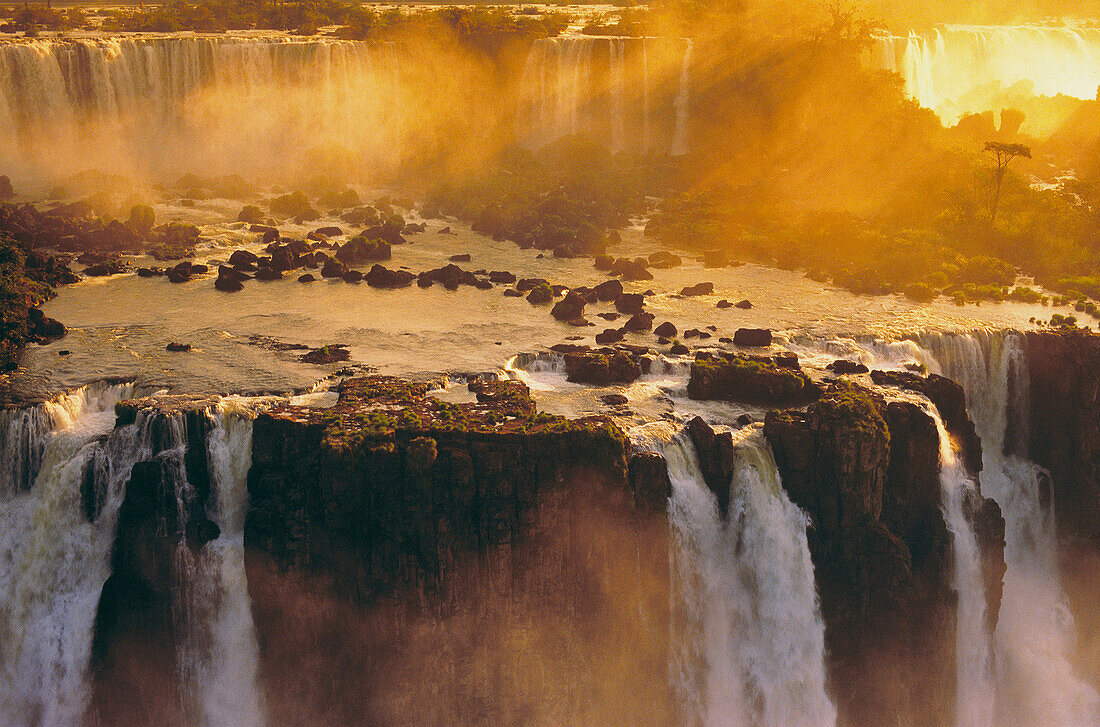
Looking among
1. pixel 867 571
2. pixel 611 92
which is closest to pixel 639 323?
pixel 867 571

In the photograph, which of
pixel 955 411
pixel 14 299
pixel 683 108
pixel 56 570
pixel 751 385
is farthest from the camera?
pixel 683 108

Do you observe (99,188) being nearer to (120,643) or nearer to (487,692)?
(120,643)

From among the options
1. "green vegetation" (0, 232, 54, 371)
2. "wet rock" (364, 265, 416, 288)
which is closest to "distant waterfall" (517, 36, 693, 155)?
"wet rock" (364, 265, 416, 288)

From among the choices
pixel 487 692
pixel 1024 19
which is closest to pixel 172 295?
pixel 487 692

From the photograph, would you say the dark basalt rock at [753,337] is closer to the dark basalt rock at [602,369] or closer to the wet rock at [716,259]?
the dark basalt rock at [602,369]

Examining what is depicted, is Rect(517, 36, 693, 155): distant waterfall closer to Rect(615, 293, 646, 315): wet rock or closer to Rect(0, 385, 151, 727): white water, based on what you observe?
Rect(615, 293, 646, 315): wet rock

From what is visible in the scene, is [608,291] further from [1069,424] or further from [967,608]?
[967,608]
